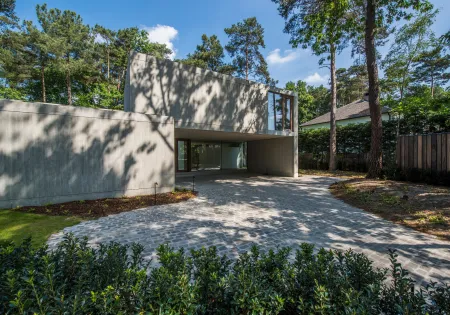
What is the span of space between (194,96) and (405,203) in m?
8.35

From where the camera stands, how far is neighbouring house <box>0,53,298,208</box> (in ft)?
18.7

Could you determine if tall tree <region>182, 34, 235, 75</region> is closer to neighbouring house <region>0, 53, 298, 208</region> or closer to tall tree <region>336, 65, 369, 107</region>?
neighbouring house <region>0, 53, 298, 208</region>

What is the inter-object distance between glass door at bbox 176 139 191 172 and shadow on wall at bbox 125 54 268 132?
4989 millimetres

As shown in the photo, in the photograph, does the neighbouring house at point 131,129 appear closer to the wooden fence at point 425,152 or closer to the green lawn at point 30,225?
the green lawn at point 30,225

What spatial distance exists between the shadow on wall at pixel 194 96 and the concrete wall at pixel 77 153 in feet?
3.73

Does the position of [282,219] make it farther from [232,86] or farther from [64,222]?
[232,86]

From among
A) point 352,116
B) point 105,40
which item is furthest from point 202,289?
point 105,40

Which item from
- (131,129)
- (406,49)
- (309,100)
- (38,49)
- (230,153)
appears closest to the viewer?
(131,129)

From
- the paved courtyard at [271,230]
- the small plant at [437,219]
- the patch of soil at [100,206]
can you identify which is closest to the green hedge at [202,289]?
the paved courtyard at [271,230]

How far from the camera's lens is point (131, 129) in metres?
→ 7.37

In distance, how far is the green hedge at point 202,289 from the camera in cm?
134

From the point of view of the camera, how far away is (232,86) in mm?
10805

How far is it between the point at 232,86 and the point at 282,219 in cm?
771

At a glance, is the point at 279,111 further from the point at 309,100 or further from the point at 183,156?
the point at 309,100
